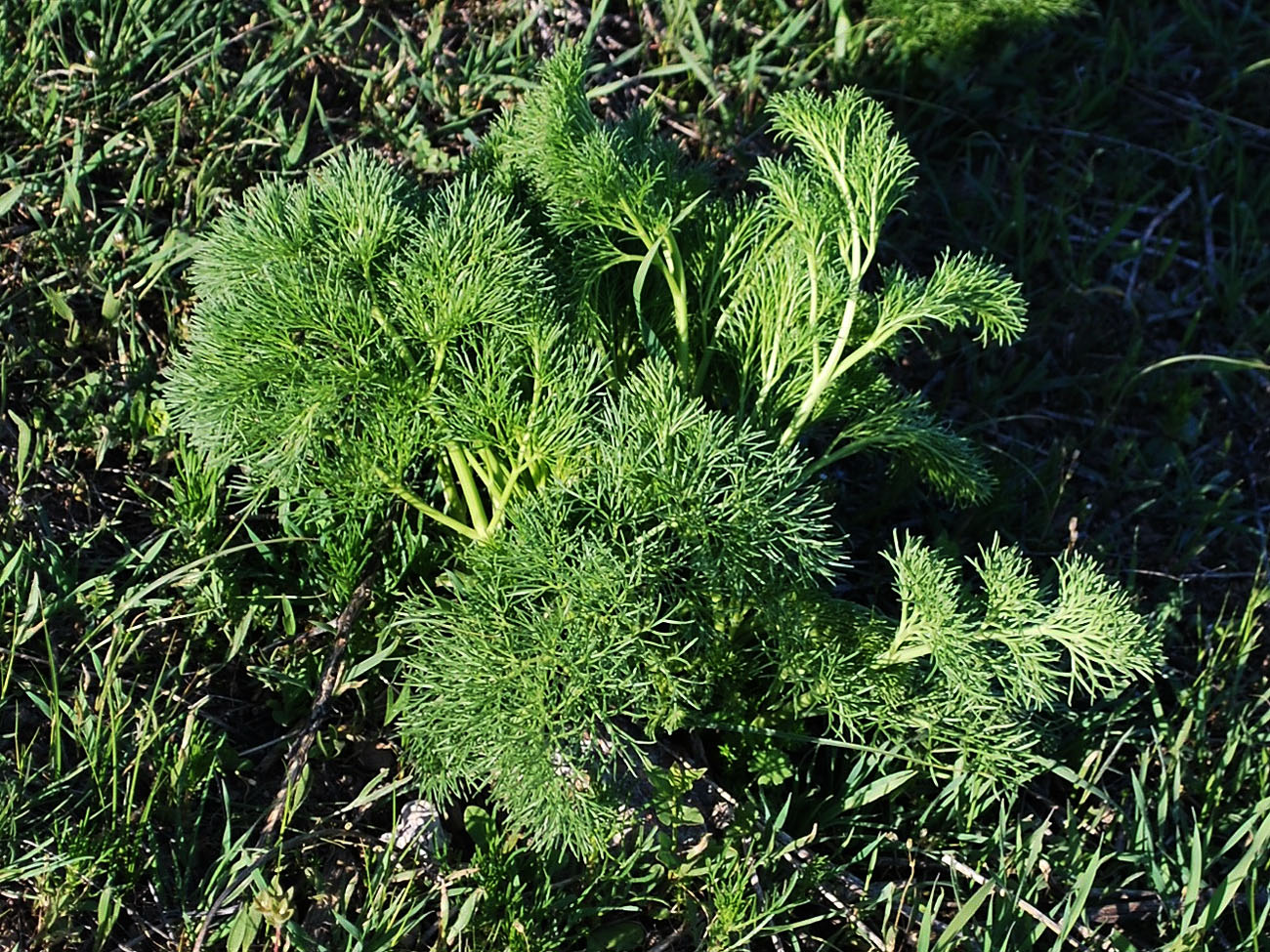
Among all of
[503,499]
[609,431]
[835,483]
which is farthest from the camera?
[835,483]

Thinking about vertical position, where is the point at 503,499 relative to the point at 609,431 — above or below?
below

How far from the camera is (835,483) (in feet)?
Answer: 7.79

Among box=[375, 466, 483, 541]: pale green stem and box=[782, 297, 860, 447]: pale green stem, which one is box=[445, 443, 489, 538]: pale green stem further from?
box=[782, 297, 860, 447]: pale green stem

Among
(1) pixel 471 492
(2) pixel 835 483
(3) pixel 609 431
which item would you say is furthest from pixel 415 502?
(2) pixel 835 483

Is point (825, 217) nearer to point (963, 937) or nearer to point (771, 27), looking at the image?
point (963, 937)

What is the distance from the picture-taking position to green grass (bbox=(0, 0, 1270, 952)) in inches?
73.0

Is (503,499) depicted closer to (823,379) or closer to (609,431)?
(609,431)

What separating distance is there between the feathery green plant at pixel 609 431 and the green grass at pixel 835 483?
0.56ft

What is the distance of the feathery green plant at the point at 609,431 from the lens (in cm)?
166

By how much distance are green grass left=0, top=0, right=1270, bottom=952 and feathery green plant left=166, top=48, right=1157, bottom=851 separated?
0.56ft

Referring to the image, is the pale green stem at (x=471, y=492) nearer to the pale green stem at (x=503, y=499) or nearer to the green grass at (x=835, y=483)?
the pale green stem at (x=503, y=499)

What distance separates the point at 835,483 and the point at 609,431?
76cm

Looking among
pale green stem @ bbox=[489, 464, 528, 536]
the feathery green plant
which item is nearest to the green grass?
the feathery green plant

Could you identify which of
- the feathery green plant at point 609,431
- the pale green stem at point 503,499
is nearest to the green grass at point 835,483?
the feathery green plant at point 609,431
